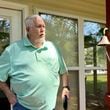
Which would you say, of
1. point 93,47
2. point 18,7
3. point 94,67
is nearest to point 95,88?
point 94,67

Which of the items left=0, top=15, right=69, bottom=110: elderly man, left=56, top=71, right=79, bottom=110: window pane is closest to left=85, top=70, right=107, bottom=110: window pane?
left=56, top=71, right=79, bottom=110: window pane

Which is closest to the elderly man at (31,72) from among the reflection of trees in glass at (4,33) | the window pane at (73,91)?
the reflection of trees in glass at (4,33)

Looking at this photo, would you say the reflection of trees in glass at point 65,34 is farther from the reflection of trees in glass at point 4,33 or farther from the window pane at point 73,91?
the reflection of trees in glass at point 4,33

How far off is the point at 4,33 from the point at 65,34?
1236 mm

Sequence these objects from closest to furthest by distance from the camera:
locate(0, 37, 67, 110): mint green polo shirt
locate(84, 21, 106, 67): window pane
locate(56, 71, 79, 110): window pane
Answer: locate(0, 37, 67, 110): mint green polo shirt < locate(56, 71, 79, 110): window pane < locate(84, 21, 106, 67): window pane

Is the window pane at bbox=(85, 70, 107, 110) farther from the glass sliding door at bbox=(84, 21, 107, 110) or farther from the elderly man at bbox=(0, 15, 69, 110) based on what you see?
the elderly man at bbox=(0, 15, 69, 110)

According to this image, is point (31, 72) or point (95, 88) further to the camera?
point (95, 88)

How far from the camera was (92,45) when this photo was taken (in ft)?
19.6

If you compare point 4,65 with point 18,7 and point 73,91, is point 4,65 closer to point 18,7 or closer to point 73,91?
point 18,7

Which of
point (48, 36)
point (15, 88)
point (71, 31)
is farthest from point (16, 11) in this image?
Answer: point (15, 88)

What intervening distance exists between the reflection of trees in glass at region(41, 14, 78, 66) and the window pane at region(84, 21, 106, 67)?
1.23 feet

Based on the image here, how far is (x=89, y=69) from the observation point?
5.77 meters

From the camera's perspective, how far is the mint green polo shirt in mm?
3189

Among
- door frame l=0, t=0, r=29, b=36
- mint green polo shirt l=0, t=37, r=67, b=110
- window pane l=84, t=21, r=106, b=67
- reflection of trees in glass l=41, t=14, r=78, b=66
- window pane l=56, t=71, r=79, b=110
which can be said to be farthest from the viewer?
window pane l=84, t=21, r=106, b=67
